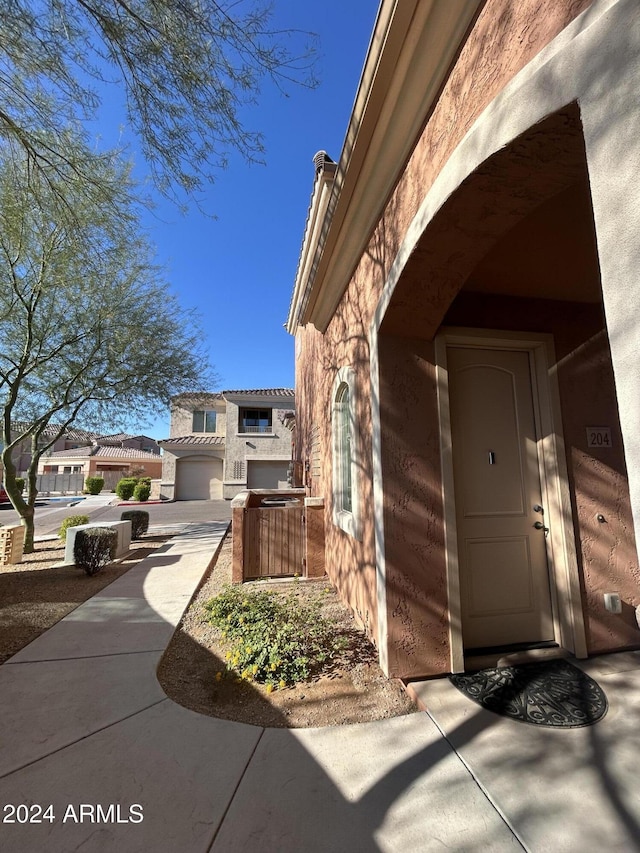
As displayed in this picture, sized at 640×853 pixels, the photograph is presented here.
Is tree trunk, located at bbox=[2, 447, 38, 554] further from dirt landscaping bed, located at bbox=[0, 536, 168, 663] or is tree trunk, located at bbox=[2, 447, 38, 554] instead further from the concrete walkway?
the concrete walkway

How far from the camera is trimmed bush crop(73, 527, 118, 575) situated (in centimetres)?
597

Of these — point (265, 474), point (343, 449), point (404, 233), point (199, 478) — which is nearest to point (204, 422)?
point (199, 478)

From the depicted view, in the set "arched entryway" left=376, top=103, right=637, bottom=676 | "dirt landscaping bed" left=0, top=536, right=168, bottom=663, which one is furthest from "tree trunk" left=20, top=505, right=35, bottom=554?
"arched entryway" left=376, top=103, right=637, bottom=676

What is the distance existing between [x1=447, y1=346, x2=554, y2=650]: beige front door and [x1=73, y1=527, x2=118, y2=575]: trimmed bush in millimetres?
5403

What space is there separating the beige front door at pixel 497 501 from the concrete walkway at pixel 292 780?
0.68 meters

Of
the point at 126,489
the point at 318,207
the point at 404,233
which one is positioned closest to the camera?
the point at 404,233

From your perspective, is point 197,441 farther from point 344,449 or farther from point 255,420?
point 344,449

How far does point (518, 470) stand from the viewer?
3383 millimetres

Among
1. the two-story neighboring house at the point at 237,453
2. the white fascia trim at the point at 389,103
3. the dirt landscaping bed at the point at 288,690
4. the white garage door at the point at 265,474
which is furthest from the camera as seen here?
the white garage door at the point at 265,474

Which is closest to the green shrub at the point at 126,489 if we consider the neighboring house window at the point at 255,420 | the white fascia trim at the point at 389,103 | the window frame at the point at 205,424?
the window frame at the point at 205,424

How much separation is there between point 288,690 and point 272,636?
639 mm

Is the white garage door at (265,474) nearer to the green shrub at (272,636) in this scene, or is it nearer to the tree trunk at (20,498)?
the tree trunk at (20,498)

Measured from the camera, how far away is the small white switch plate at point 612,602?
3166 millimetres

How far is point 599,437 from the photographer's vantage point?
11.1 feet
